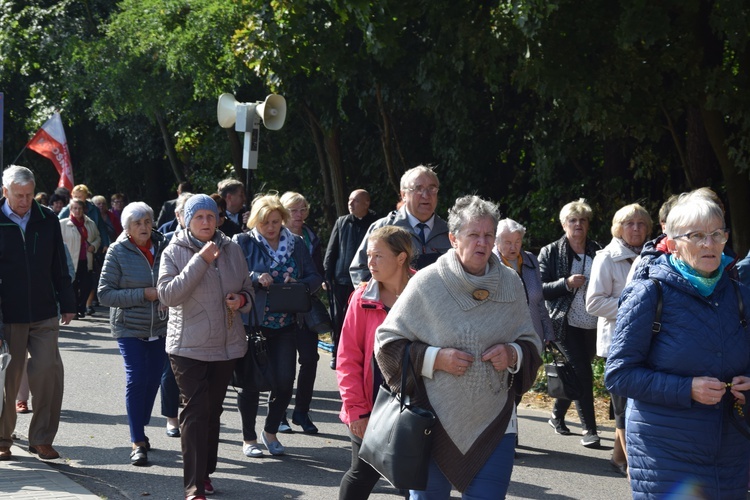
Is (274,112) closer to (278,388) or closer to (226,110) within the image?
(226,110)

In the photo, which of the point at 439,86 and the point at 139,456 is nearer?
the point at 139,456

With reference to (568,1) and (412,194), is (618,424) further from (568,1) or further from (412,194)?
(568,1)

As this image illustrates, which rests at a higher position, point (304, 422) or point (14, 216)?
point (14, 216)

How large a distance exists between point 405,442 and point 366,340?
2.95 feet

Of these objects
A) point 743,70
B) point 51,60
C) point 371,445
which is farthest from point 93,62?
point 371,445

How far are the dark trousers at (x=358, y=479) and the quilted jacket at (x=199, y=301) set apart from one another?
61.9 inches

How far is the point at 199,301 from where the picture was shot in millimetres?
6660

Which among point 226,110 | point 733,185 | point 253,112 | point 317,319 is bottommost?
point 317,319

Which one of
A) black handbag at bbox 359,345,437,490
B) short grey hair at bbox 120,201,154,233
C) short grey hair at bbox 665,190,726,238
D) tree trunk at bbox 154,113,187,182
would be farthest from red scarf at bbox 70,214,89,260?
short grey hair at bbox 665,190,726,238

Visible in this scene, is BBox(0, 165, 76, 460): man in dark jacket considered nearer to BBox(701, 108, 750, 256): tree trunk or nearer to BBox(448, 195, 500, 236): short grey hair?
BBox(448, 195, 500, 236): short grey hair

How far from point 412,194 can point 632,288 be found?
283cm

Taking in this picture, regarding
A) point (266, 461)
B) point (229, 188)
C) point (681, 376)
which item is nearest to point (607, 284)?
point (266, 461)

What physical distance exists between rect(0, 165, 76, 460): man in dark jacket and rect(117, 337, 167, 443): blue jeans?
49 centimetres

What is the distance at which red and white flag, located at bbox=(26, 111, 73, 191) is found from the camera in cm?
1869
